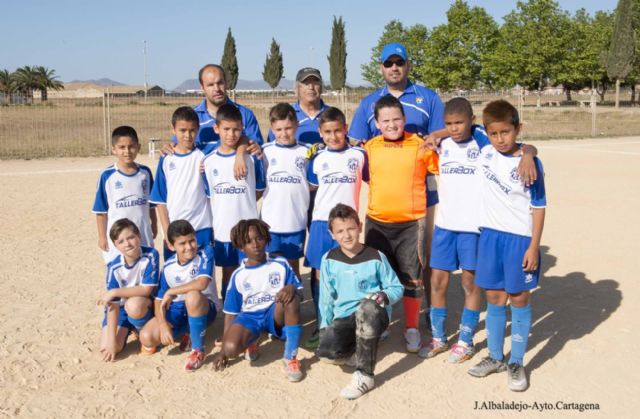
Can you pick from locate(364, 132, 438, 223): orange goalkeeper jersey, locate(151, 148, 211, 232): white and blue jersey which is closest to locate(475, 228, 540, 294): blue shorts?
locate(364, 132, 438, 223): orange goalkeeper jersey

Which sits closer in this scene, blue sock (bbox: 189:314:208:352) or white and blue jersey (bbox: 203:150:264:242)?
blue sock (bbox: 189:314:208:352)

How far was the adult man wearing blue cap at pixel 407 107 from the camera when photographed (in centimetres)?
479

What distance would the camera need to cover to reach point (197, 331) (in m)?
4.38

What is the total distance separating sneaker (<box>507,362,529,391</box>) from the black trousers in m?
0.88

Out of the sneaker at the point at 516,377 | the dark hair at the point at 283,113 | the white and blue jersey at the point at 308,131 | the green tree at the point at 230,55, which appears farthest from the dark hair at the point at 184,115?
the green tree at the point at 230,55

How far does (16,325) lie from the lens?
16.6ft

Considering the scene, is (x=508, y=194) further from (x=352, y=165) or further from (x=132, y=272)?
(x=132, y=272)

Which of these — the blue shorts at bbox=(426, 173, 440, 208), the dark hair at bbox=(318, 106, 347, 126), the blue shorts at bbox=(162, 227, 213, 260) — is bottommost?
the blue shorts at bbox=(162, 227, 213, 260)

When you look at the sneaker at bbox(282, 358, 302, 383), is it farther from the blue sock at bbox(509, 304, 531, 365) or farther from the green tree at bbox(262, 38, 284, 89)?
the green tree at bbox(262, 38, 284, 89)

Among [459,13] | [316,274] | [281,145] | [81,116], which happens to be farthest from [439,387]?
[459,13]

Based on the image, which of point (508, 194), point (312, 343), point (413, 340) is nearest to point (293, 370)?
point (312, 343)

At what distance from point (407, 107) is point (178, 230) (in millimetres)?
2074

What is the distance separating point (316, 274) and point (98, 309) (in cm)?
212

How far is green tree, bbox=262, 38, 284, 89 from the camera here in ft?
231
